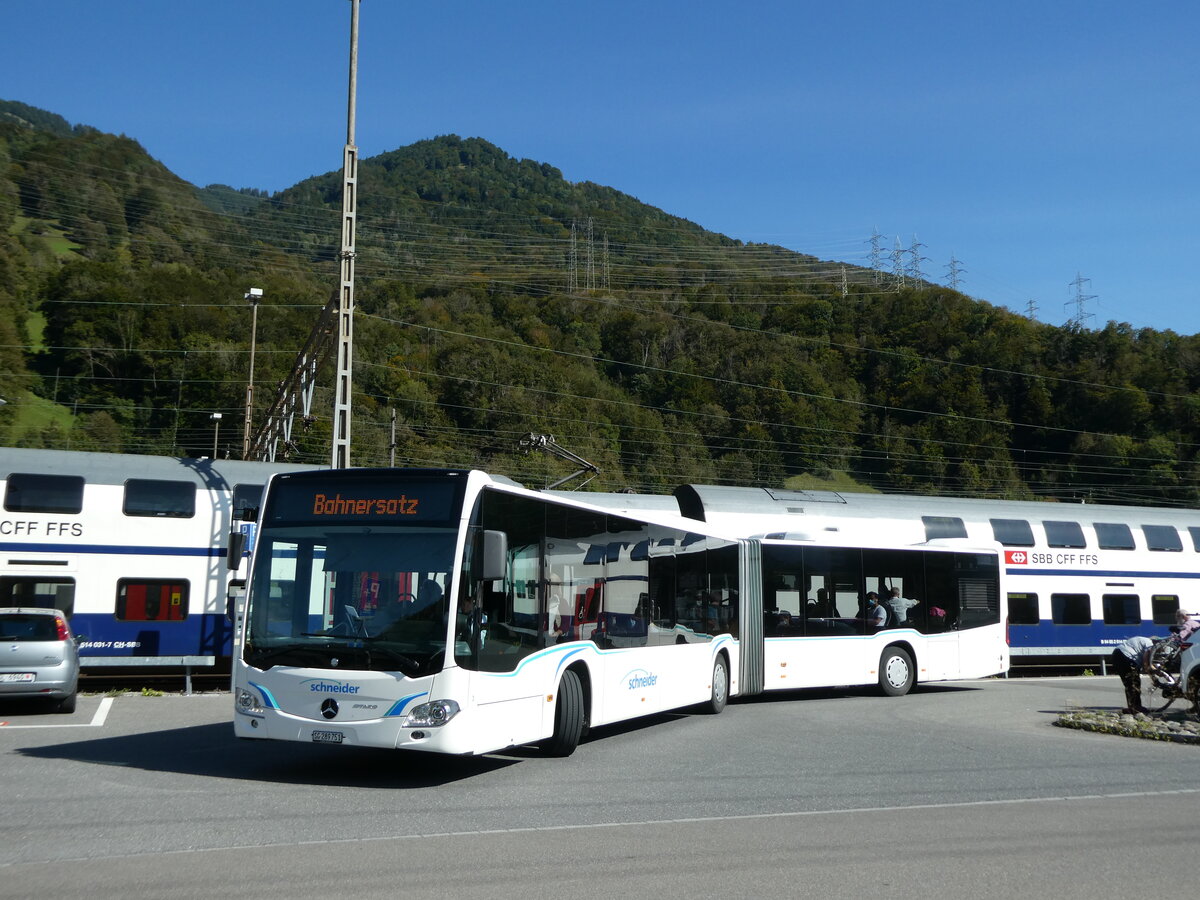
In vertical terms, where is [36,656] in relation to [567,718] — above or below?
above

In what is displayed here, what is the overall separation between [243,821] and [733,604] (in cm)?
1135

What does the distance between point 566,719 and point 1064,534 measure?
21.3 meters

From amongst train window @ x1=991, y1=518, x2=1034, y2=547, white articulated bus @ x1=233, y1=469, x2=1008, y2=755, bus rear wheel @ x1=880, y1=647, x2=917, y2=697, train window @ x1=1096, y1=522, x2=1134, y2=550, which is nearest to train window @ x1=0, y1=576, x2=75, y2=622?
white articulated bus @ x1=233, y1=469, x2=1008, y2=755

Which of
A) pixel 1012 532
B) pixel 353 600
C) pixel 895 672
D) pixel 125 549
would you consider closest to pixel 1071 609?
pixel 1012 532

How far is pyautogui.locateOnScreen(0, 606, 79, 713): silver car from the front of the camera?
1568 cm

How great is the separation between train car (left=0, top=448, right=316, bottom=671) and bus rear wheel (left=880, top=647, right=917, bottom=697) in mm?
11939

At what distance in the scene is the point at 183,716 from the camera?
54.0 ft

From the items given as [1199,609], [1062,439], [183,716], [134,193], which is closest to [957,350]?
[1062,439]

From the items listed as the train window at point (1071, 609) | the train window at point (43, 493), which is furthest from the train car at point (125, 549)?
the train window at point (1071, 609)

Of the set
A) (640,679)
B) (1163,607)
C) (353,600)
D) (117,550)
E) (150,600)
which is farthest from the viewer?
(1163,607)

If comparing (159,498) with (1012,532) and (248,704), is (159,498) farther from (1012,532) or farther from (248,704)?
(1012,532)

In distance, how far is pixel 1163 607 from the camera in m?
31.4

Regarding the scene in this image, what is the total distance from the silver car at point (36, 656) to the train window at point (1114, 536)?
2498 centimetres

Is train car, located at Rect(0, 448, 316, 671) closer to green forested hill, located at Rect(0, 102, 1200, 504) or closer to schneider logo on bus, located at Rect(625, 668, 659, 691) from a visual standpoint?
schneider logo on bus, located at Rect(625, 668, 659, 691)
